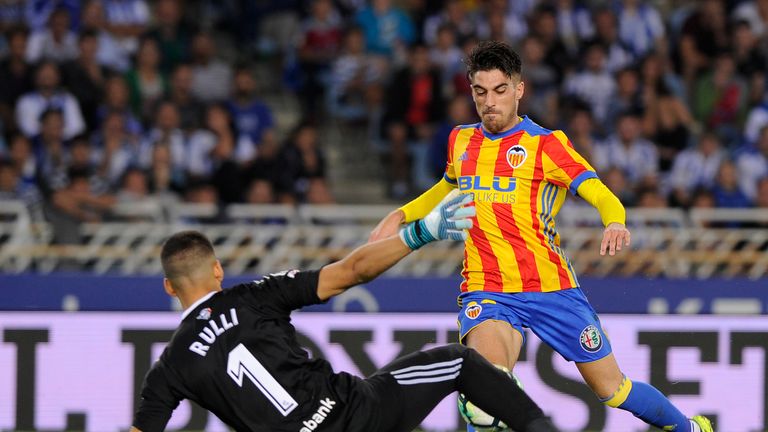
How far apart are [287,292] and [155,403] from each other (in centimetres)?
70

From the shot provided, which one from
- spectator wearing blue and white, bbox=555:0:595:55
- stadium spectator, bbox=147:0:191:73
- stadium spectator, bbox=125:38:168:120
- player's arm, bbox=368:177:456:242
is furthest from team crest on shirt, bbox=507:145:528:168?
spectator wearing blue and white, bbox=555:0:595:55

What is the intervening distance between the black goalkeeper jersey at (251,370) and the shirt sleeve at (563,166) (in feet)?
4.80

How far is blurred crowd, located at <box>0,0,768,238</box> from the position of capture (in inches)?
448

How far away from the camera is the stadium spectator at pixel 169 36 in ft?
41.9

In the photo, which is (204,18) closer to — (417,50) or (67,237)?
(417,50)

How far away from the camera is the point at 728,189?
466 inches

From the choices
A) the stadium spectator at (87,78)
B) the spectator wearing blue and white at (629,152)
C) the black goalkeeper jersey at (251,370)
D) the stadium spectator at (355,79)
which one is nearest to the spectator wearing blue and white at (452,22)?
the stadium spectator at (355,79)

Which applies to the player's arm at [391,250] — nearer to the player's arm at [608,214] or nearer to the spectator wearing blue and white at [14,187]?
the player's arm at [608,214]

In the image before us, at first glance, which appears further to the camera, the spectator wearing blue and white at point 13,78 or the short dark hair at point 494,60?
the spectator wearing blue and white at point 13,78

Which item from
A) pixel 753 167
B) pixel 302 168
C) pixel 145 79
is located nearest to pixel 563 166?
pixel 302 168

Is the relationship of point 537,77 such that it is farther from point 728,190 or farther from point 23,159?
point 23,159

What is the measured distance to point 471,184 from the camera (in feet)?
20.6

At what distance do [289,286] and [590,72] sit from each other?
8099mm

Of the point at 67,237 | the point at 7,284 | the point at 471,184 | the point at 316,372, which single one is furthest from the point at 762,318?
the point at 67,237
